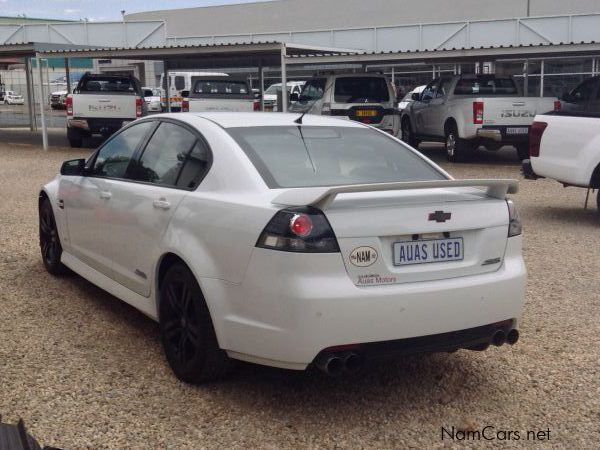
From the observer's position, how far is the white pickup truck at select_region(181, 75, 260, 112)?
72.6 ft

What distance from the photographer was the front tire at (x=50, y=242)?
21.8 feet

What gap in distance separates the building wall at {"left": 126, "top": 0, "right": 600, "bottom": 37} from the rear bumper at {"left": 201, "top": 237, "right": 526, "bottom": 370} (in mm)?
44595

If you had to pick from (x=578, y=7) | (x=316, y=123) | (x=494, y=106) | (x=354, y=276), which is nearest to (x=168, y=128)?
(x=316, y=123)

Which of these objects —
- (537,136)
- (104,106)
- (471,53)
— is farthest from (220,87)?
(537,136)

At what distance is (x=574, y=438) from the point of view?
384 centimetres

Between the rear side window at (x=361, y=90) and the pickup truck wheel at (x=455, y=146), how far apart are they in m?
1.65

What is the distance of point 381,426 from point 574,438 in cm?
92

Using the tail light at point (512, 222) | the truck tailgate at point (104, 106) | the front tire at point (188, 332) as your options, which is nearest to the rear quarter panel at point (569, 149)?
the tail light at point (512, 222)

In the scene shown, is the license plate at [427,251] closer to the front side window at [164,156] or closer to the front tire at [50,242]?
the front side window at [164,156]

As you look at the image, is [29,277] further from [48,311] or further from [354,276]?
[354,276]

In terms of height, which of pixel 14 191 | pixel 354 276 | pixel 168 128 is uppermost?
pixel 168 128

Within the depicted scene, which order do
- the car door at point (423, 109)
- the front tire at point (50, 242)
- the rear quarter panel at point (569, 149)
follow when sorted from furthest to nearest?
the car door at point (423, 109), the rear quarter panel at point (569, 149), the front tire at point (50, 242)

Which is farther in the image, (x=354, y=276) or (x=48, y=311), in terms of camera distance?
(x=48, y=311)

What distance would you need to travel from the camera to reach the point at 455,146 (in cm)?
1731
